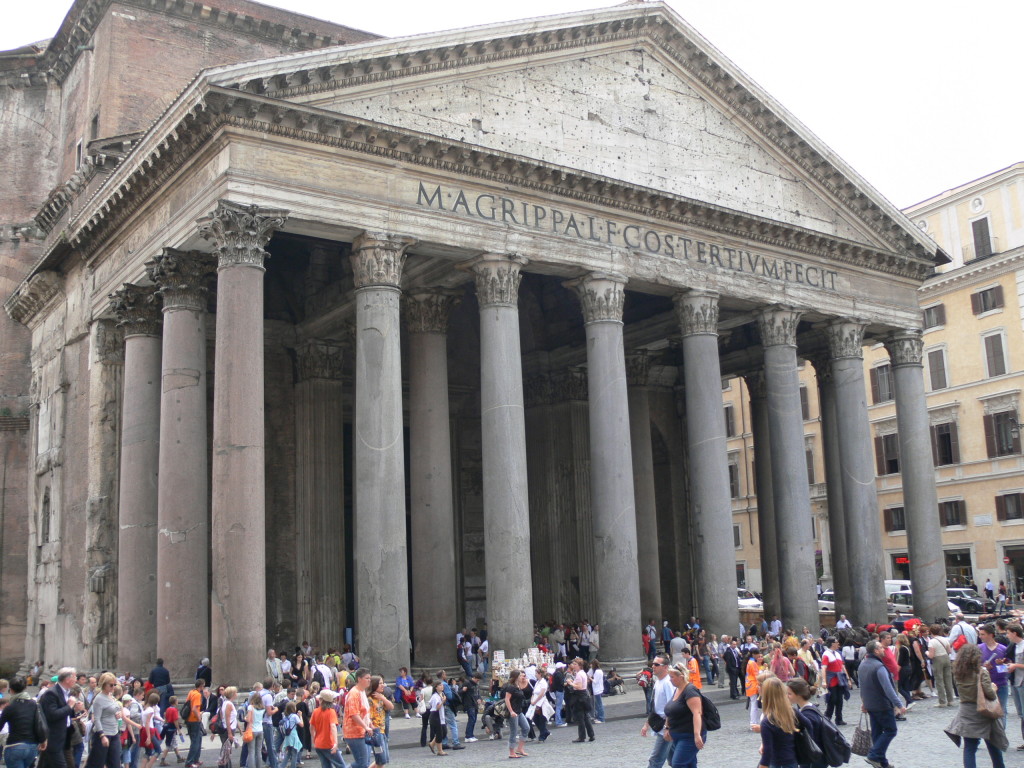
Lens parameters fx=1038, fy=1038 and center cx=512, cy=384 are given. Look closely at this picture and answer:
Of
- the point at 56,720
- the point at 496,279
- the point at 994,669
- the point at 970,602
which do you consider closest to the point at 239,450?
the point at 496,279

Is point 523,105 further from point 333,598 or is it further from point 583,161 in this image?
point 333,598

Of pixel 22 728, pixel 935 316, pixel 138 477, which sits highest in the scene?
pixel 935 316

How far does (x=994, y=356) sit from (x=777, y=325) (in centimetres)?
1625

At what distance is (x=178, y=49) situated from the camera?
23656 millimetres

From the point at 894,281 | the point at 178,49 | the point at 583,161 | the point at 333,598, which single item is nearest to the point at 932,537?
the point at 894,281

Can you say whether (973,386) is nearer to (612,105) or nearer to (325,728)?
(612,105)

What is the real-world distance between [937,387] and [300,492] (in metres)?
23.9

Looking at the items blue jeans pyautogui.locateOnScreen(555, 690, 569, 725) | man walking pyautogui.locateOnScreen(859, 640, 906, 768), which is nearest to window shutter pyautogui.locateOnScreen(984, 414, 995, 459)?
blue jeans pyautogui.locateOnScreen(555, 690, 569, 725)

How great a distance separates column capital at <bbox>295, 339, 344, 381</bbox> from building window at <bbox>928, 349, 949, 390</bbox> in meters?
22.7

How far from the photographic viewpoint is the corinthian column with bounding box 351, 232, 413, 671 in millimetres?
14930

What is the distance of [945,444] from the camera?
3550 centimetres

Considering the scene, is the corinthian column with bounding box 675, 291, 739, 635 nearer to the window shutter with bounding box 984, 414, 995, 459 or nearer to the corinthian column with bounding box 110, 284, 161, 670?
the corinthian column with bounding box 110, 284, 161, 670

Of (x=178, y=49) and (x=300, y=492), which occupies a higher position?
(x=178, y=49)

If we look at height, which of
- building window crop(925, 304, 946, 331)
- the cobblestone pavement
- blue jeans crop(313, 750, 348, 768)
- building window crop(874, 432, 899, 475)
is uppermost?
building window crop(925, 304, 946, 331)
